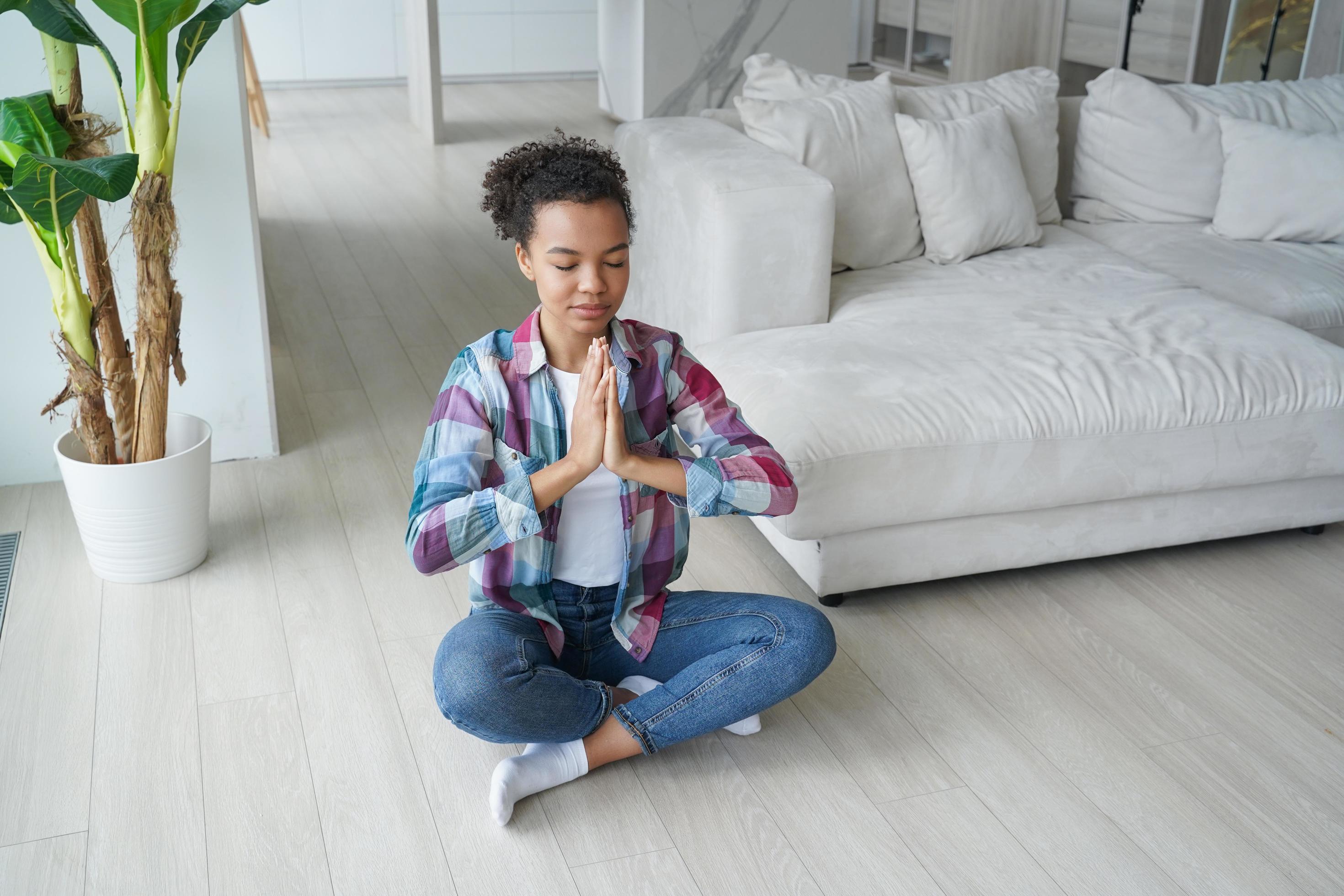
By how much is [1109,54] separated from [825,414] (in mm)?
4321

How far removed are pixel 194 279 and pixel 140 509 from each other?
61 centimetres

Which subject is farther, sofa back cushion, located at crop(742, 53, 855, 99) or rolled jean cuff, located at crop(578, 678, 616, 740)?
sofa back cushion, located at crop(742, 53, 855, 99)

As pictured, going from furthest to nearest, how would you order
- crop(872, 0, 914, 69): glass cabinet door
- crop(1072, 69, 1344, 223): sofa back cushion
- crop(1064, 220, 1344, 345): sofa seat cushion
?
1. crop(872, 0, 914, 69): glass cabinet door
2. crop(1072, 69, 1344, 223): sofa back cushion
3. crop(1064, 220, 1344, 345): sofa seat cushion

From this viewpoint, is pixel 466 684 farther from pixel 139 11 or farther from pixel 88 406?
pixel 139 11

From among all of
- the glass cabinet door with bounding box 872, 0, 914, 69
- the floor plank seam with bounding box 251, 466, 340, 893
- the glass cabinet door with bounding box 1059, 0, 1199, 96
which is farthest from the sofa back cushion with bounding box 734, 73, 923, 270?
the glass cabinet door with bounding box 872, 0, 914, 69

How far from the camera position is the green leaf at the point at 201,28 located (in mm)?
1893

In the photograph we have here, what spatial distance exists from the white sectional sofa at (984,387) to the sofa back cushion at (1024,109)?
1.29 ft

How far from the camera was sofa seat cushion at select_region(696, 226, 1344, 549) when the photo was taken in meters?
1.96

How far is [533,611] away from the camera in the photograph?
1.63m

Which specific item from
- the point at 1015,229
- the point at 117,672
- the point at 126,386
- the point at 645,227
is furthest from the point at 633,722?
the point at 1015,229

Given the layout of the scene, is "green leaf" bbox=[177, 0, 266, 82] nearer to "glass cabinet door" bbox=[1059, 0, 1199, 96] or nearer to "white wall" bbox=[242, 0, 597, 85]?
"glass cabinet door" bbox=[1059, 0, 1199, 96]

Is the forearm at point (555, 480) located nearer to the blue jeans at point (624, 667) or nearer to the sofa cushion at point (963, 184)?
the blue jeans at point (624, 667)

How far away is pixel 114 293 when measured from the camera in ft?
6.68

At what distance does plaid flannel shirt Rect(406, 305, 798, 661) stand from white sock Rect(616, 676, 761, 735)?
6cm
